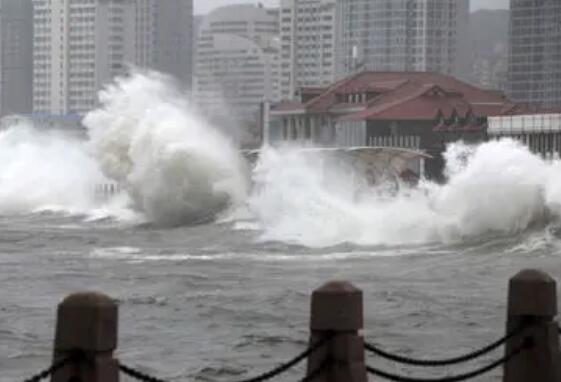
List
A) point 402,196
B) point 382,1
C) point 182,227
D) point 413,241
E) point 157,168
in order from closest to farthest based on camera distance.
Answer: point 413,241 → point 402,196 → point 182,227 → point 157,168 → point 382,1

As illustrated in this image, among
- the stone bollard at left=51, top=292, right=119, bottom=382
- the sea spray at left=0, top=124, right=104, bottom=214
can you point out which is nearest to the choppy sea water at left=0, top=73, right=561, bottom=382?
the sea spray at left=0, top=124, right=104, bottom=214

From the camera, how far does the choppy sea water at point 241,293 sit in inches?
809

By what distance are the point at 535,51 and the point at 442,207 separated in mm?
130400

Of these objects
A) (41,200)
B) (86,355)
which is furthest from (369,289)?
(41,200)

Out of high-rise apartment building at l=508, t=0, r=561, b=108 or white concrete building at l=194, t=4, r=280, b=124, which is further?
high-rise apartment building at l=508, t=0, r=561, b=108

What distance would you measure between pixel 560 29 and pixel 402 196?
4883 inches

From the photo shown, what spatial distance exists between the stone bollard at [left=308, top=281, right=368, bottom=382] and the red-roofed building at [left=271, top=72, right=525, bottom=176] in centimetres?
7712

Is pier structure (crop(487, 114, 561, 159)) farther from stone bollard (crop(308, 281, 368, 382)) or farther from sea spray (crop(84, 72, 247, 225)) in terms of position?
stone bollard (crop(308, 281, 368, 382))

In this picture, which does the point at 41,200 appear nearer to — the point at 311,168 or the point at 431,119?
the point at 431,119

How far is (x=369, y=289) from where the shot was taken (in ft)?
99.0

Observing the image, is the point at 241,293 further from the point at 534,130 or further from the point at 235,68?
the point at 235,68

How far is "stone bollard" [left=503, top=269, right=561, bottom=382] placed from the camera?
39.7 ft

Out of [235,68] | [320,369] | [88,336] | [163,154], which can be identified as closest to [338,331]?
[320,369]

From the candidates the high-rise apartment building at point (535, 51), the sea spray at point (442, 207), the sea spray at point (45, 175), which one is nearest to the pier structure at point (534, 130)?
the sea spray at point (45, 175)
